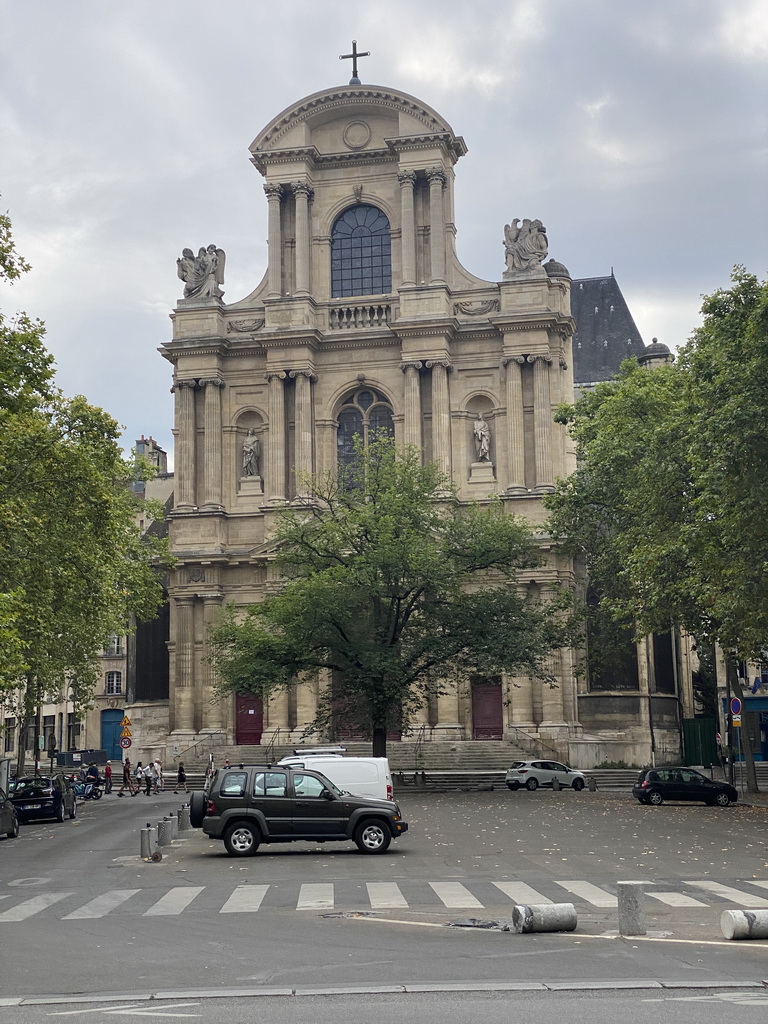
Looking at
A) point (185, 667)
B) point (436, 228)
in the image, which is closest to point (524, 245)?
point (436, 228)

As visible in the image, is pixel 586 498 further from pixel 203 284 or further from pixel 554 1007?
pixel 554 1007

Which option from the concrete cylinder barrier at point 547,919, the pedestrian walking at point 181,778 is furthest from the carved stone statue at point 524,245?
the concrete cylinder barrier at point 547,919

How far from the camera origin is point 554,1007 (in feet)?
33.2

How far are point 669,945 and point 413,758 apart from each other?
4183 cm

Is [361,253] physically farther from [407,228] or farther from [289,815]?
[289,815]

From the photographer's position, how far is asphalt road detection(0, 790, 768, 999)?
39.0ft

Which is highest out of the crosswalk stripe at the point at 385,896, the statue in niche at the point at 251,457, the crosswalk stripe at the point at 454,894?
the statue in niche at the point at 251,457

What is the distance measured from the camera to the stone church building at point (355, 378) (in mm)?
58781

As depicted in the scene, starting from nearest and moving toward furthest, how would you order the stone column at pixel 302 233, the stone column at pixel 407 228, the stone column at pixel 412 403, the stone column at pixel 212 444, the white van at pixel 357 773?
the white van at pixel 357 773 → the stone column at pixel 412 403 → the stone column at pixel 407 228 → the stone column at pixel 212 444 → the stone column at pixel 302 233

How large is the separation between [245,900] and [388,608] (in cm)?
2950

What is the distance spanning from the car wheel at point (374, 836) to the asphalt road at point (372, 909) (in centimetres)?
23

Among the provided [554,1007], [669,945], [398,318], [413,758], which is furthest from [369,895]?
[398,318]

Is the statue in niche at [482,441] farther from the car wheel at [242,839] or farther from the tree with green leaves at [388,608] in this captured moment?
the car wheel at [242,839]

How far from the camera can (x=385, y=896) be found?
1784 cm
